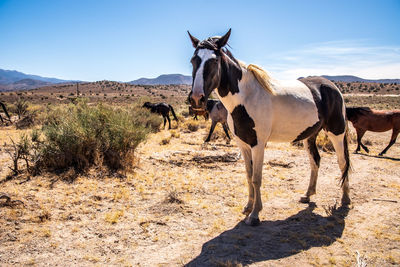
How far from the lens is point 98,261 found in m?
2.89

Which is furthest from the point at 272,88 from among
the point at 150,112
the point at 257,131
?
the point at 150,112

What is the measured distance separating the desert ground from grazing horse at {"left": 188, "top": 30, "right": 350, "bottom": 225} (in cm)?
67

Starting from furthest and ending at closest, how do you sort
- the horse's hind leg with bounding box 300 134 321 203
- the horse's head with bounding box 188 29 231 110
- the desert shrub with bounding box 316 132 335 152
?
the desert shrub with bounding box 316 132 335 152, the horse's hind leg with bounding box 300 134 321 203, the horse's head with bounding box 188 29 231 110

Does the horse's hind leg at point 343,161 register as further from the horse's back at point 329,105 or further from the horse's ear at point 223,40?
the horse's ear at point 223,40

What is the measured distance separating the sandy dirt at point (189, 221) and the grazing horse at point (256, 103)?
62 centimetres

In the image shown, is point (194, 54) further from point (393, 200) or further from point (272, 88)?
point (393, 200)

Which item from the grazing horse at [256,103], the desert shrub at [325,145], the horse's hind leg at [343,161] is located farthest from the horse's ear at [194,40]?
the desert shrub at [325,145]

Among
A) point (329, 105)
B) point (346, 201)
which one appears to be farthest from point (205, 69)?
point (346, 201)

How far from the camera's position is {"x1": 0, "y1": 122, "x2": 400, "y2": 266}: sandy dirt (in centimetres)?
300

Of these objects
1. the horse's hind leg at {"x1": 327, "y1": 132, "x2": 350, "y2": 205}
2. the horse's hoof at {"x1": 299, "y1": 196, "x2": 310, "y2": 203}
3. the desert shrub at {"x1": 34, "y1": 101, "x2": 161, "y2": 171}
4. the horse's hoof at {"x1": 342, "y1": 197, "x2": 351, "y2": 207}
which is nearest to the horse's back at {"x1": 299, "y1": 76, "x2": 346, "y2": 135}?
the horse's hind leg at {"x1": 327, "y1": 132, "x2": 350, "y2": 205}

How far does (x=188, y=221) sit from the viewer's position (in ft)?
12.9

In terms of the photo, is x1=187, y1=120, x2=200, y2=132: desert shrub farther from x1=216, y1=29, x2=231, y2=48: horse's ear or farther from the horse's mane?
x1=216, y1=29, x2=231, y2=48: horse's ear

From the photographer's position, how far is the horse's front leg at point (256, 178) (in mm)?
3588

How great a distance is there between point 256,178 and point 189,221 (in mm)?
1236
